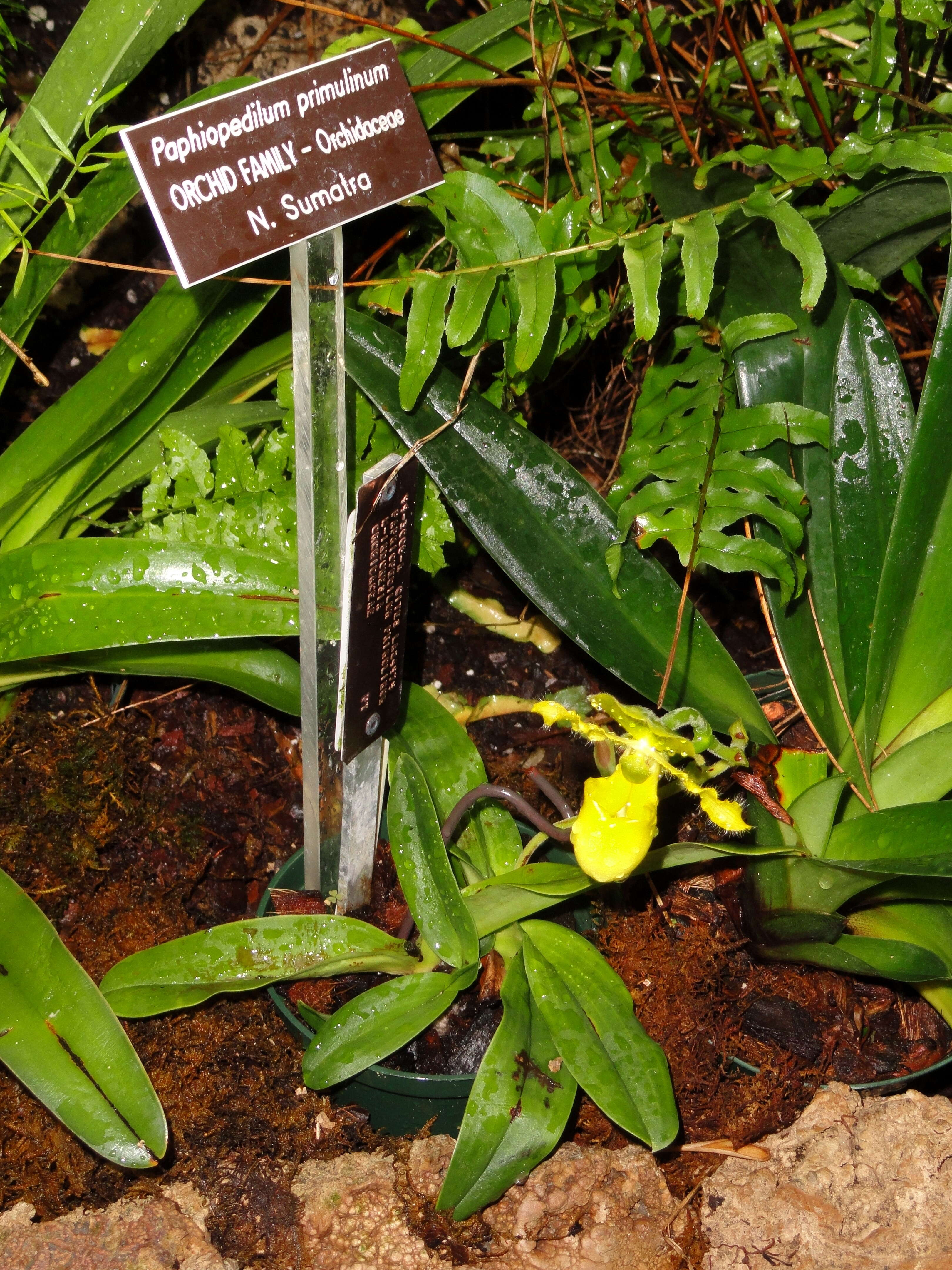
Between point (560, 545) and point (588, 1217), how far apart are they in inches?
31.6

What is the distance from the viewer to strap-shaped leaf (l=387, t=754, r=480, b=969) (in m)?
1.09

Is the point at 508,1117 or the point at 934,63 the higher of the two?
the point at 934,63

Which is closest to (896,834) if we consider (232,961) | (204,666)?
(232,961)

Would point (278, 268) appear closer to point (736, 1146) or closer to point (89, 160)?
point (89, 160)

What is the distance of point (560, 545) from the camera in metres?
1.28

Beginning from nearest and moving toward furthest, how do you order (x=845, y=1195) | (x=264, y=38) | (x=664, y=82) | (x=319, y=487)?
(x=319, y=487)
(x=845, y=1195)
(x=664, y=82)
(x=264, y=38)

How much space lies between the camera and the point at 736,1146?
4.12 ft

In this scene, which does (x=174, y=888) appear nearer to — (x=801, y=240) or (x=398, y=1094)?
(x=398, y=1094)

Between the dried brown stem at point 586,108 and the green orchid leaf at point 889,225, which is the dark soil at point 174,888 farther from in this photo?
the green orchid leaf at point 889,225

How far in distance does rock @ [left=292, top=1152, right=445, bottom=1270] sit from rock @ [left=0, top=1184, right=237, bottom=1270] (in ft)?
0.33

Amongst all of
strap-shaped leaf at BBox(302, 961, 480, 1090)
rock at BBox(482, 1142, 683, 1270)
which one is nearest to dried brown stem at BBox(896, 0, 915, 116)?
strap-shaped leaf at BBox(302, 961, 480, 1090)

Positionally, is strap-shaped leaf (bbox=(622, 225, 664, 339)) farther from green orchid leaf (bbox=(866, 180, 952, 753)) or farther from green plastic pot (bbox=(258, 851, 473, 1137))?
green plastic pot (bbox=(258, 851, 473, 1137))

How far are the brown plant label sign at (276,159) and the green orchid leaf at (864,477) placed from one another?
2.14ft

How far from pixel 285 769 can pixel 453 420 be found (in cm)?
69
